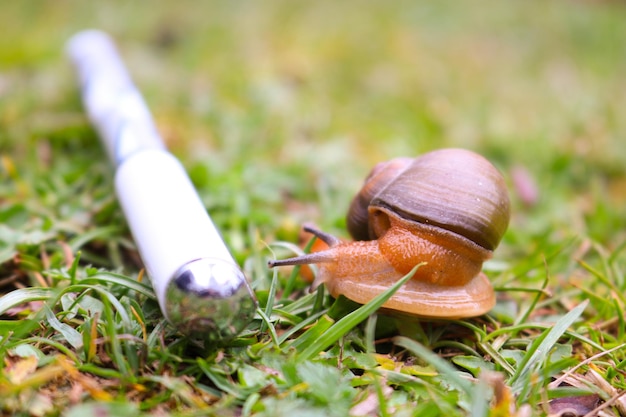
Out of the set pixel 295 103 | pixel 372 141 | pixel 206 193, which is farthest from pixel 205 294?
pixel 295 103

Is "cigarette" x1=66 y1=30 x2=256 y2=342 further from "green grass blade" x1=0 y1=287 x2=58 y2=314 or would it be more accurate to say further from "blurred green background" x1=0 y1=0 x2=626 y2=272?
"blurred green background" x1=0 y1=0 x2=626 y2=272

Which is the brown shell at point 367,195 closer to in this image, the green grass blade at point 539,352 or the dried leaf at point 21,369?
the green grass blade at point 539,352

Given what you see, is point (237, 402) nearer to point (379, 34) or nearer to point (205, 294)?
point (205, 294)

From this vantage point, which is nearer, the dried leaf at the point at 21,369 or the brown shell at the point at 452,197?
the dried leaf at the point at 21,369

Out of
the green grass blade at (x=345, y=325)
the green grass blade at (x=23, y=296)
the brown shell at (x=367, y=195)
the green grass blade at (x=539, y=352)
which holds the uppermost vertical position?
the brown shell at (x=367, y=195)

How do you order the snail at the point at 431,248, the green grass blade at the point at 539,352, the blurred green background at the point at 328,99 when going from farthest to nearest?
the blurred green background at the point at 328,99, the snail at the point at 431,248, the green grass blade at the point at 539,352

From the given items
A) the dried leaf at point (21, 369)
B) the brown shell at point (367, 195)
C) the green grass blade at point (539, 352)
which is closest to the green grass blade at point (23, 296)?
the dried leaf at point (21, 369)

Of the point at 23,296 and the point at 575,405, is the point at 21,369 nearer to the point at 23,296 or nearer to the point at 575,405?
the point at 23,296
